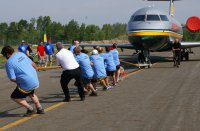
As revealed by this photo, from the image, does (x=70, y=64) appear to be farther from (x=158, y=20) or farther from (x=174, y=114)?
(x=158, y=20)

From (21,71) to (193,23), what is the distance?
26544 millimetres

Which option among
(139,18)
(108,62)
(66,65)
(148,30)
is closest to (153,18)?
(139,18)

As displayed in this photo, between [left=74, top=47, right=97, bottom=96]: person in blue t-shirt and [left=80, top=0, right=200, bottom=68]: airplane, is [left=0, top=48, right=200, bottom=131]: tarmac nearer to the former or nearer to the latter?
[left=74, top=47, right=97, bottom=96]: person in blue t-shirt

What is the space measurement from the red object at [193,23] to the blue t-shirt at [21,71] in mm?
26079

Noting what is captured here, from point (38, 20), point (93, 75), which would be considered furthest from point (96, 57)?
point (38, 20)

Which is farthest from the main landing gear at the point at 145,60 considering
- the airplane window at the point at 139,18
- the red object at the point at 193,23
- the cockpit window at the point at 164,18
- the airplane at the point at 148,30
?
the red object at the point at 193,23

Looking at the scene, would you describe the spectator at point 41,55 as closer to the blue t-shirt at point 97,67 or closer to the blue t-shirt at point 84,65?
the blue t-shirt at point 97,67

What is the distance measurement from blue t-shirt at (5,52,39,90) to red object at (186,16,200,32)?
26.1 m

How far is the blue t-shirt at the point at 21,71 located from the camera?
353 inches

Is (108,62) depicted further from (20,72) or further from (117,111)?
(20,72)

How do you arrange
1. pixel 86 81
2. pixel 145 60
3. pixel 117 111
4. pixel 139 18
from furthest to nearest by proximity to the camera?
pixel 139 18 < pixel 145 60 < pixel 86 81 < pixel 117 111

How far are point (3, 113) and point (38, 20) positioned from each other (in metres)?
149

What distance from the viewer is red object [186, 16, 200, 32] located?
111ft

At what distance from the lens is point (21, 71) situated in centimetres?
905
